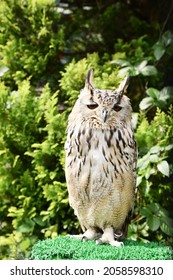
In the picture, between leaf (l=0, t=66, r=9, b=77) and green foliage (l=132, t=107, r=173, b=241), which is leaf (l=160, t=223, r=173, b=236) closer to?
green foliage (l=132, t=107, r=173, b=241)

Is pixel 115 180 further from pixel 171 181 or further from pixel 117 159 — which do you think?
pixel 171 181

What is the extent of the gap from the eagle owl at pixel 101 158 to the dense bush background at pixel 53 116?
2.15 feet

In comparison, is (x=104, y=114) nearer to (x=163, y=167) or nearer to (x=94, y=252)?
(x=94, y=252)

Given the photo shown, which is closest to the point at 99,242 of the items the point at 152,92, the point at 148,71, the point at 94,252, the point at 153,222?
the point at 94,252

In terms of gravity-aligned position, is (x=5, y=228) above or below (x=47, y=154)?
below

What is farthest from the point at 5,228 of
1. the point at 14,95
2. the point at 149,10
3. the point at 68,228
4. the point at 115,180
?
the point at 149,10

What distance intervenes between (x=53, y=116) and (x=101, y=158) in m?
0.99

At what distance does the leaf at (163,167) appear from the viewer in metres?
3.98

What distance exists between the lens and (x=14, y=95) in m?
4.37

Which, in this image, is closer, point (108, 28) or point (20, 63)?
point (20, 63)

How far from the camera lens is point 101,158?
3.29 m

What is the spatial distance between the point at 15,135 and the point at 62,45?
2.03 feet

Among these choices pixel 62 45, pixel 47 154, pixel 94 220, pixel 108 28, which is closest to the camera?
pixel 94 220
